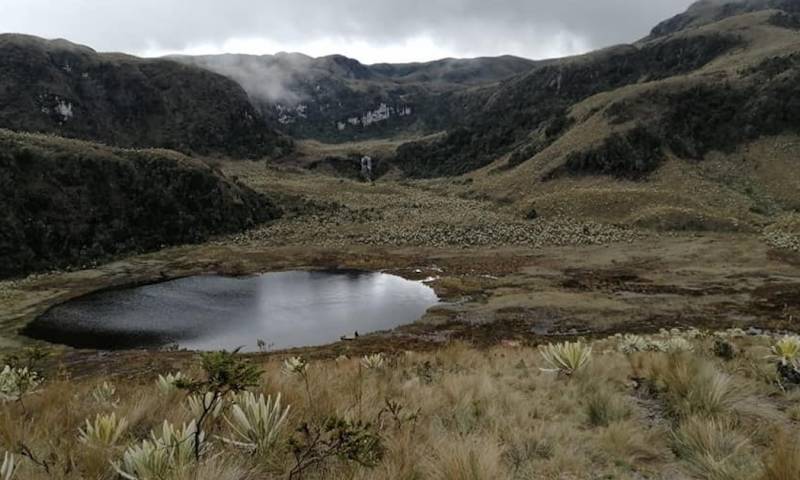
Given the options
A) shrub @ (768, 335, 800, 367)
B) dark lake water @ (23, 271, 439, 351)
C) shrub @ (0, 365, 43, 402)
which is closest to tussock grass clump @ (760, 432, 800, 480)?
shrub @ (768, 335, 800, 367)

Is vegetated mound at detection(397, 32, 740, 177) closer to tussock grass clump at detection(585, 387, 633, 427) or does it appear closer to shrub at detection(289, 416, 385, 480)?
tussock grass clump at detection(585, 387, 633, 427)

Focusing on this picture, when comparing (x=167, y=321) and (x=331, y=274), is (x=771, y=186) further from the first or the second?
(x=167, y=321)

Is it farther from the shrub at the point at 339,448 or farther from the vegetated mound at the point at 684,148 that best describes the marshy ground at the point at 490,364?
the vegetated mound at the point at 684,148

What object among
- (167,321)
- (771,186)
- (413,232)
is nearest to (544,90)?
(771,186)

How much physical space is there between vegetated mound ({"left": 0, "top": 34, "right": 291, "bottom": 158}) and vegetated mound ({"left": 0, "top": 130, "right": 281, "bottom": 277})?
40.1 m

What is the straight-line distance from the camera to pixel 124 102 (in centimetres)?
12625

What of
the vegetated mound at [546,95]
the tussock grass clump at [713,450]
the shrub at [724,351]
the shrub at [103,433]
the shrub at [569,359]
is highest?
the vegetated mound at [546,95]

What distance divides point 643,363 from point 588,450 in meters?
4.91

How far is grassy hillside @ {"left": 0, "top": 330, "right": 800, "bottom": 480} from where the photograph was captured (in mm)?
4762

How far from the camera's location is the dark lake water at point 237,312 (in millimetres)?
29672

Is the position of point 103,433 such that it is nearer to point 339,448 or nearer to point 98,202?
point 339,448

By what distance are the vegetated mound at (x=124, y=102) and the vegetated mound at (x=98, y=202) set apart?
4012 centimetres

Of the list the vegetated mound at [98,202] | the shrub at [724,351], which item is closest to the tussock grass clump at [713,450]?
the shrub at [724,351]

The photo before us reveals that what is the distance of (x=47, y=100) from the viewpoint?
368 ft
